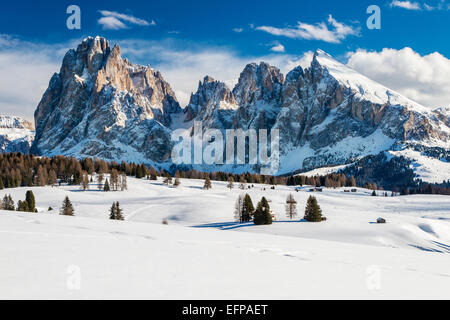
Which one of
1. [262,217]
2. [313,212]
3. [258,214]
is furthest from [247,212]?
[313,212]

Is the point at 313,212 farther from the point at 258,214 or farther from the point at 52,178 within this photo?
the point at 52,178

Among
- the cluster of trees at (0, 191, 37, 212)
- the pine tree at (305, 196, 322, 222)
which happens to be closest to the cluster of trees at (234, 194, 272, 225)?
the pine tree at (305, 196, 322, 222)

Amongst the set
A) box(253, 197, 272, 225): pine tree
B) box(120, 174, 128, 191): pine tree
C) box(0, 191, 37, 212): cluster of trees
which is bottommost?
box(253, 197, 272, 225): pine tree

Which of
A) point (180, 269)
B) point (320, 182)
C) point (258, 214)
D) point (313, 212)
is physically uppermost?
point (180, 269)

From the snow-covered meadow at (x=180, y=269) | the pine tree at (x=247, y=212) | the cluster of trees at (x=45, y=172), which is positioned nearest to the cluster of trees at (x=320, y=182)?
the cluster of trees at (x=45, y=172)

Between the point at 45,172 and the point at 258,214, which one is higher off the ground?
the point at 45,172

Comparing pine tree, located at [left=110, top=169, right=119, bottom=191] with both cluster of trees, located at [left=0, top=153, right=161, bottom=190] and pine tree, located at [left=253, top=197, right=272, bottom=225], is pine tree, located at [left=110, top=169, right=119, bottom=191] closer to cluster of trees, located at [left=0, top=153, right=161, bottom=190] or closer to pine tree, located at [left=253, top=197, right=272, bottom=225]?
cluster of trees, located at [left=0, top=153, right=161, bottom=190]

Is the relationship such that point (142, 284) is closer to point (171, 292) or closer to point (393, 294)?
point (171, 292)

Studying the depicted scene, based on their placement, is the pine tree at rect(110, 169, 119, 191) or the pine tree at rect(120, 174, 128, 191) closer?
the pine tree at rect(110, 169, 119, 191)

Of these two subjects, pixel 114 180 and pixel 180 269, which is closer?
pixel 180 269
